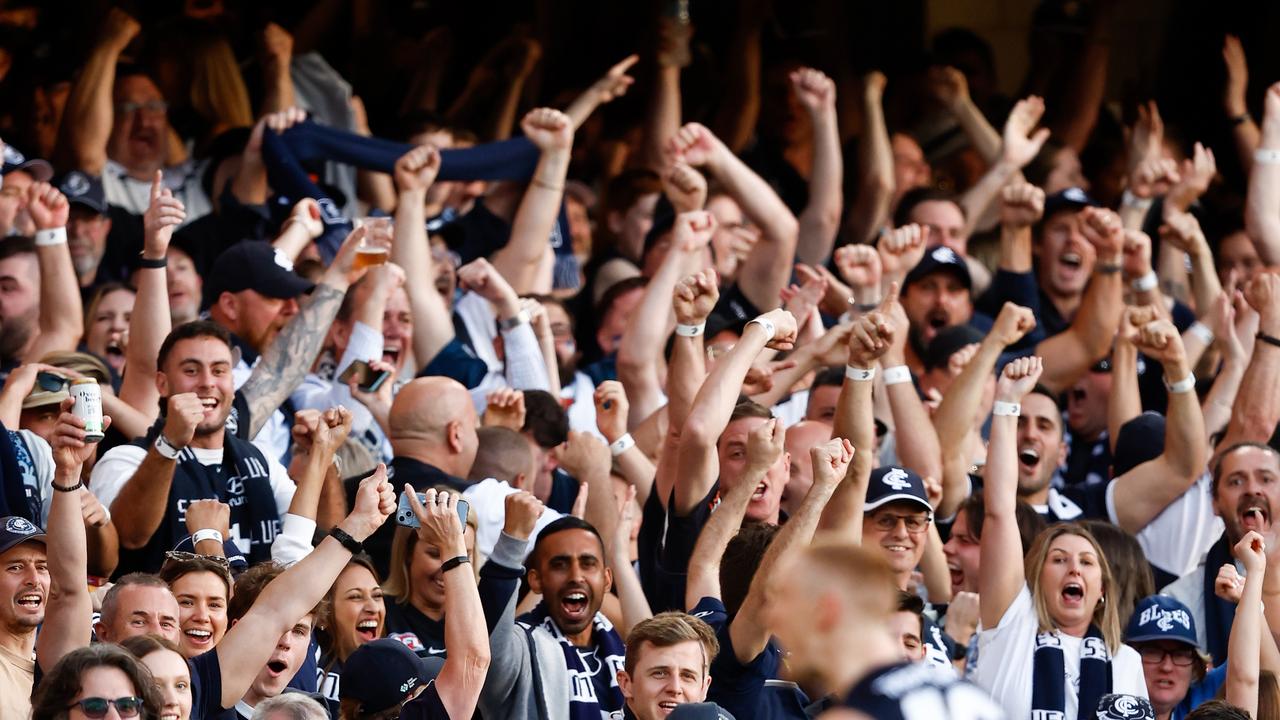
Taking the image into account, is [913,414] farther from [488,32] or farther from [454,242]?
[488,32]

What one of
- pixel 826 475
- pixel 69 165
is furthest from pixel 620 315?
pixel 826 475

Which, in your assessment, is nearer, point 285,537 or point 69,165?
point 285,537

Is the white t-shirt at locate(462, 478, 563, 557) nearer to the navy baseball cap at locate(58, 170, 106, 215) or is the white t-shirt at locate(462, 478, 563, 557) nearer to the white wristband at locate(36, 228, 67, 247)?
the white wristband at locate(36, 228, 67, 247)

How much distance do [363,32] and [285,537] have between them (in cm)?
595

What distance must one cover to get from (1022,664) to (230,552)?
2.72 m

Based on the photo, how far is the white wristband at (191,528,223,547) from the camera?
7070mm

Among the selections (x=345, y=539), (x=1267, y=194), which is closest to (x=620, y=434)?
(x=345, y=539)

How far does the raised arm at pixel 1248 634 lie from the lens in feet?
23.6

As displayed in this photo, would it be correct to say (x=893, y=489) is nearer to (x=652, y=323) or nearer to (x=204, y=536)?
(x=652, y=323)

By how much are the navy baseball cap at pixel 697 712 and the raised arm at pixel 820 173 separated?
16.8 feet

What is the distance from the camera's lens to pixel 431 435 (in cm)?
809

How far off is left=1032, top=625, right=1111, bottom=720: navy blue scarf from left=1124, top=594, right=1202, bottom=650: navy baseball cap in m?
0.17

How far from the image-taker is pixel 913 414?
28.7 ft

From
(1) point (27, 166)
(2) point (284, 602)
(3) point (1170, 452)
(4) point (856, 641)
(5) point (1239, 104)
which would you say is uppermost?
(5) point (1239, 104)
